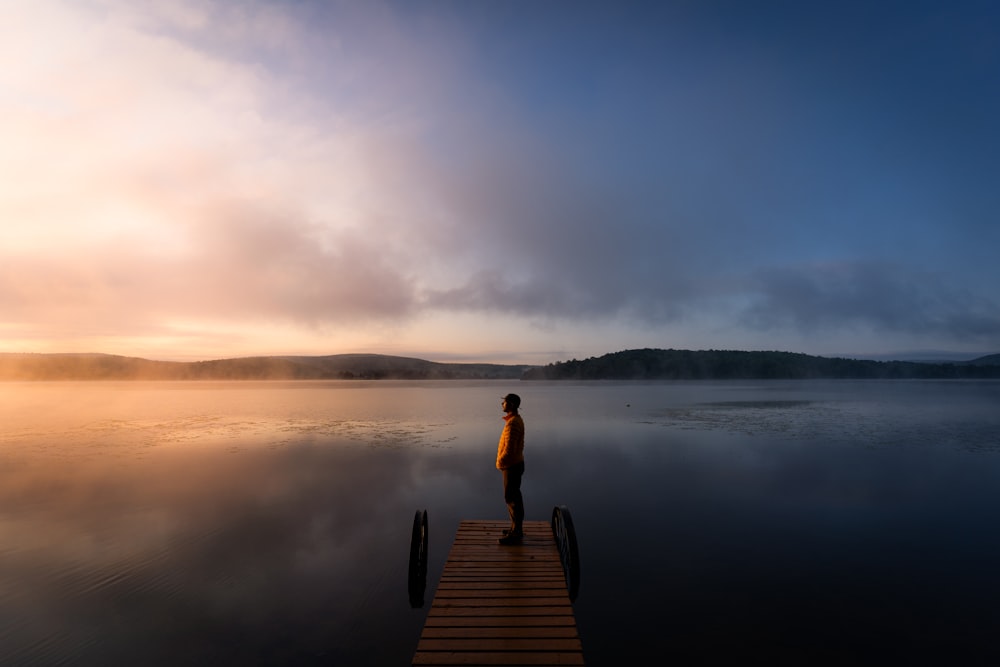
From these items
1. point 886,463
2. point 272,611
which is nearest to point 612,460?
point 886,463

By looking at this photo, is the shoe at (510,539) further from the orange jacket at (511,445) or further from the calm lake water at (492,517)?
the calm lake water at (492,517)

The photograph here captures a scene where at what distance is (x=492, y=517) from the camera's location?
18.2 m

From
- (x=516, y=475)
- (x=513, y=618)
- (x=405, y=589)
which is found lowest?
(x=405, y=589)

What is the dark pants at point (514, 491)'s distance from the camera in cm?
1061

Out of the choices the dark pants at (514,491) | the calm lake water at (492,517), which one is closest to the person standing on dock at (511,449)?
the dark pants at (514,491)

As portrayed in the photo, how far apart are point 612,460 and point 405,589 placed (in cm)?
1811

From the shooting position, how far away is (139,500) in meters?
20.2

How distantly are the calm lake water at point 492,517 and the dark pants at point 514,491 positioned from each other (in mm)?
2213

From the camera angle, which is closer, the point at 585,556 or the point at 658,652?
the point at 658,652

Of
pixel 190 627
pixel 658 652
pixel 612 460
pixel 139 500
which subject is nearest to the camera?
pixel 658 652

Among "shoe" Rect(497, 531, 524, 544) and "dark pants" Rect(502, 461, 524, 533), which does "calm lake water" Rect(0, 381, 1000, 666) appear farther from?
"dark pants" Rect(502, 461, 524, 533)

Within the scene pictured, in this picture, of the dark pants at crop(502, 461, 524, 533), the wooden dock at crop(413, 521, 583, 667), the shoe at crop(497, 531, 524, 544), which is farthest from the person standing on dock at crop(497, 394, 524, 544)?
the wooden dock at crop(413, 521, 583, 667)

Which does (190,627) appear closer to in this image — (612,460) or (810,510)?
(810,510)

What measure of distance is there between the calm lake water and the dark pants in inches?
87.1
